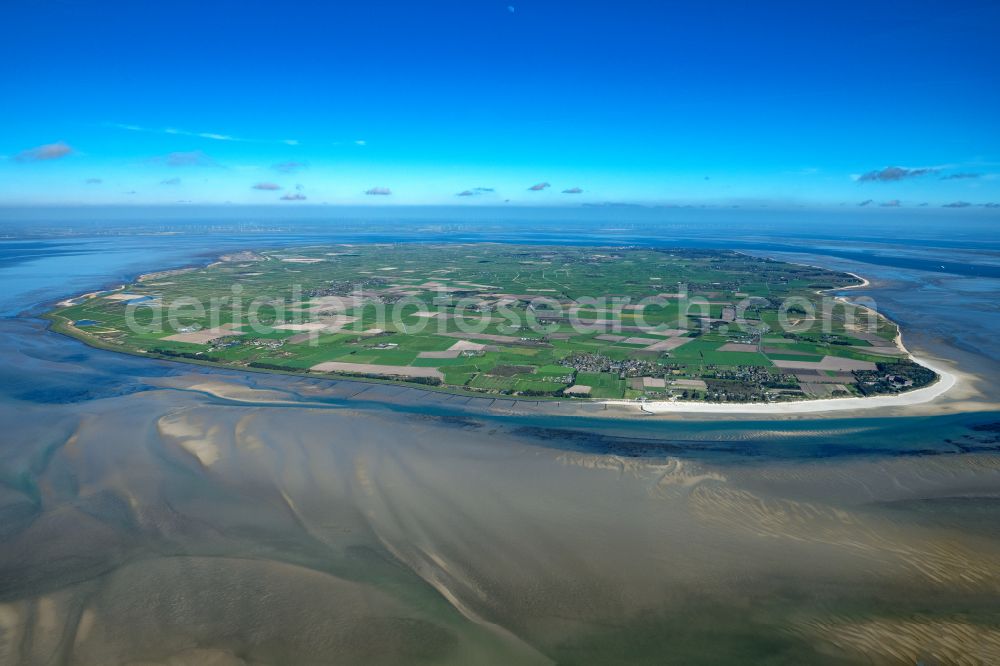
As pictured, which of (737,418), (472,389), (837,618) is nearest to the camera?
(837,618)

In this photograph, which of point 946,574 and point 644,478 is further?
point 644,478

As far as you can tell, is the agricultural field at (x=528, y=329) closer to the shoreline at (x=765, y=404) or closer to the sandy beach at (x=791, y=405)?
the shoreline at (x=765, y=404)

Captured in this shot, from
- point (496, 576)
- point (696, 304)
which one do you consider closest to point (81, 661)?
point (496, 576)

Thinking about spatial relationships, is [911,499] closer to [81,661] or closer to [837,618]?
[837,618]

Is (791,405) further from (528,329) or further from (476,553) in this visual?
(528,329)

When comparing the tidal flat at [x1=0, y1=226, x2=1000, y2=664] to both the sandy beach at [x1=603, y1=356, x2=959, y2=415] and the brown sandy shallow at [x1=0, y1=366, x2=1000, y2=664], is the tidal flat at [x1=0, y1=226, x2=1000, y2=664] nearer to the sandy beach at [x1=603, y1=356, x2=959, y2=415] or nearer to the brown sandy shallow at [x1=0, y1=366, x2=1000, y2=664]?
the brown sandy shallow at [x1=0, y1=366, x2=1000, y2=664]

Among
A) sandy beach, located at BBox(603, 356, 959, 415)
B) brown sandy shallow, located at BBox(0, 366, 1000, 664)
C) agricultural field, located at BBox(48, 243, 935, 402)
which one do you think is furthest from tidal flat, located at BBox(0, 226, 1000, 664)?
agricultural field, located at BBox(48, 243, 935, 402)
